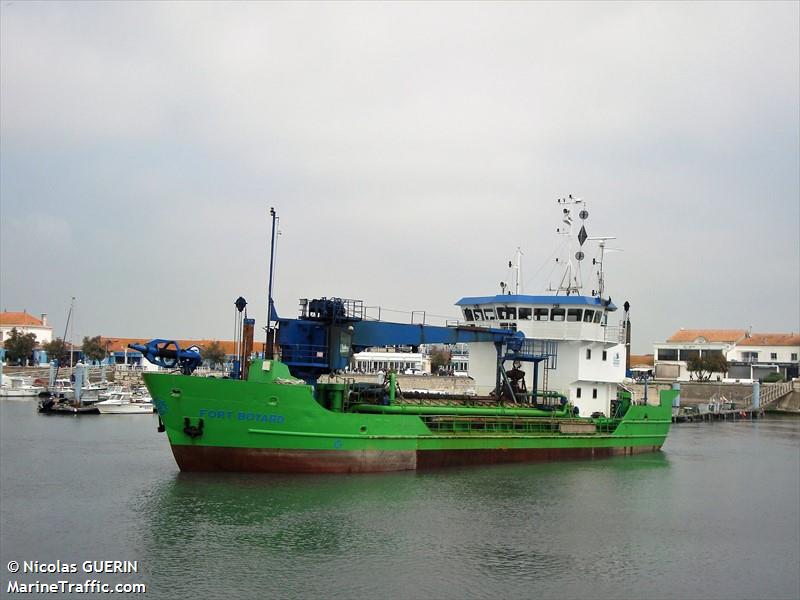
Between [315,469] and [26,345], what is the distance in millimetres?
77239

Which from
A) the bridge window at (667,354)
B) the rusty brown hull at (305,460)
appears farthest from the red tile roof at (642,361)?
the rusty brown hull at (305,460)

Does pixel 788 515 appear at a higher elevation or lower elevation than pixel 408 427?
lower

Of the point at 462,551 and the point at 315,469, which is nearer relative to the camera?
the point at 462,551

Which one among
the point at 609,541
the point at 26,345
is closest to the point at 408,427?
the point at 609,541

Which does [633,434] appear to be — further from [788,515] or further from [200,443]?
[200,443]

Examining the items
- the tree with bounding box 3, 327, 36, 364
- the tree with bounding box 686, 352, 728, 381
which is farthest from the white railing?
the tree with bounding box 3, 327, 36, 364

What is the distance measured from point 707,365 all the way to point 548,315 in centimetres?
5211

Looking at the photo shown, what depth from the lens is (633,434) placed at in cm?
3138

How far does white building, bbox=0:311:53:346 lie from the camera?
10400cm

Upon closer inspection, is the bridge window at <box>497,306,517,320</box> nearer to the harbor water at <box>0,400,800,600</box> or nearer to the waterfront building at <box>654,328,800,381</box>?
the harbor water at <box>0,400,800,600</box>

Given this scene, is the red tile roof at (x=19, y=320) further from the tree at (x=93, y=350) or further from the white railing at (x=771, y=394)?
the white railing at (x=771, y=394)

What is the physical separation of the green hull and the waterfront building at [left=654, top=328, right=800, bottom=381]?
6082cm

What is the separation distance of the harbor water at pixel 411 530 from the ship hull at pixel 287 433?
551 millimetres

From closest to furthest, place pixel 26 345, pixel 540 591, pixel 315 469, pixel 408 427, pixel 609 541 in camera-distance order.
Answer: pixel 540 591
pixel 609 541
pixel 315 469
pixel 408 427
pixel 26 345
